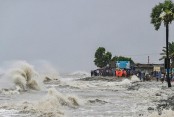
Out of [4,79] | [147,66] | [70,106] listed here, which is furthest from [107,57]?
[70,106]

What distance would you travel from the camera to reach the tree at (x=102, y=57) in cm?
13925

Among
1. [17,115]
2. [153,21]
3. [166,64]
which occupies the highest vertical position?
[153,21]

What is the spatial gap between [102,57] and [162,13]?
329 feet

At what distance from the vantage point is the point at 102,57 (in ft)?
458

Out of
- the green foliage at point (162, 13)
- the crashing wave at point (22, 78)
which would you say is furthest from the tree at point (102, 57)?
the green foliage at point (162, 13)

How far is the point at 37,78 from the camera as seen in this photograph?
47.8 meters

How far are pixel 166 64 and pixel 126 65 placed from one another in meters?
55.4

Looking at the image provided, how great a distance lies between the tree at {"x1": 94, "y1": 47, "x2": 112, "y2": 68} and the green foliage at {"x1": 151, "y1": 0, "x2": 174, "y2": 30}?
9842 cm

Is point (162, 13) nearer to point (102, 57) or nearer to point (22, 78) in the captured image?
point (22, 78)

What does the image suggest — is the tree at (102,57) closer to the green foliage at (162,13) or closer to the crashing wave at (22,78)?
the crashing wave at (22,78)

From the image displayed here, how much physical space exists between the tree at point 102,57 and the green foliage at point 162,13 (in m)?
98.4

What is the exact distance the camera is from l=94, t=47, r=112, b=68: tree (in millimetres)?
139250

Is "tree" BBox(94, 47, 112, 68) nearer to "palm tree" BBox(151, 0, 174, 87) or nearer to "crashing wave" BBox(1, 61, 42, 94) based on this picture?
"crashing wave" BBox(1, 61, 42, 94)

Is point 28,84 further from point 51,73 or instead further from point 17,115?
point 51,73
